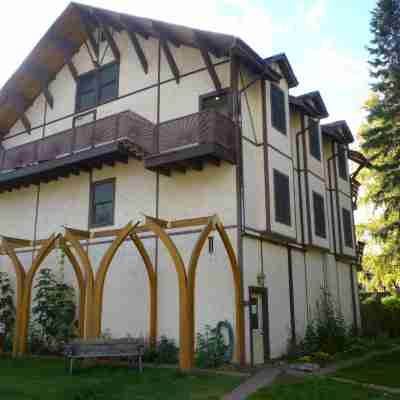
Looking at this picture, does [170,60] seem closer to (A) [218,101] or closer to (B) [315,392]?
(A) [218,101]

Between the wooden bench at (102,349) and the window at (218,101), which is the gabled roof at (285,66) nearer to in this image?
the window at (218,101)

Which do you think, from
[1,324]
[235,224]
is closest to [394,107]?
[235,224]

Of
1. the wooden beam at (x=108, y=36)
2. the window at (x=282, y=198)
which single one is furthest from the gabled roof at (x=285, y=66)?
the wooden beam at (x=108, y=36)

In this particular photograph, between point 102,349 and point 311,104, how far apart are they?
44.0 feet

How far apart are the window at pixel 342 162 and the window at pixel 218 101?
1015 centimetres

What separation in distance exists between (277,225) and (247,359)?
446cm

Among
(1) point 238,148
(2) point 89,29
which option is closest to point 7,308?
(1) point 238,148

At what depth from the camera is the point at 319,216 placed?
20.1 meters

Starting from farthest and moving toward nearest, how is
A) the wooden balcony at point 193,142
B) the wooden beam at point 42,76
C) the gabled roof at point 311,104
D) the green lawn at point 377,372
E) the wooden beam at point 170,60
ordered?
the wooden beam at point 42,76, the gabled roof at point 311,104, the wooden beam at point 170,60, the wooden balcony at point 193,142, the green lawn at point 377,372

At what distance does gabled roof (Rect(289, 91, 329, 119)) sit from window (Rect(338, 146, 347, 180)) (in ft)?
12.9

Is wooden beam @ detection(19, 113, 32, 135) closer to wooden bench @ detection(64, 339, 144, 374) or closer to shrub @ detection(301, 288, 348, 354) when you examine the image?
wooden bench @ detection(64, 339, 144, 374)

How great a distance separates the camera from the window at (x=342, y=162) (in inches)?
963

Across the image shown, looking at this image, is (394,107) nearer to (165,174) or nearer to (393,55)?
(393,55)

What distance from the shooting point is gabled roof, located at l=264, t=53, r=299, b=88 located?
17344 mm
